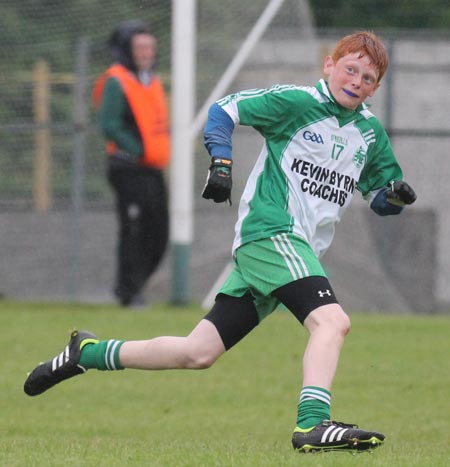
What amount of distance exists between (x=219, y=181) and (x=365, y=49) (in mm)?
983

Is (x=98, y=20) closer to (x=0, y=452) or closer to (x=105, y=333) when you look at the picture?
(x=105, y=333)

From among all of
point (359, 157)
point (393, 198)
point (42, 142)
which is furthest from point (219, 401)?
point (42, 142)

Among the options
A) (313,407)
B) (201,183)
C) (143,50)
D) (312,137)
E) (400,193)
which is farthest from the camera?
(201,183)

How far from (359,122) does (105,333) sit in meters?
A: 5.09

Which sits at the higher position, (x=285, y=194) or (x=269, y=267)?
(x=285, y=194)

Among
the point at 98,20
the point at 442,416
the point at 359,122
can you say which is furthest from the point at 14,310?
the point at 359,122

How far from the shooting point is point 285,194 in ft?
21.3

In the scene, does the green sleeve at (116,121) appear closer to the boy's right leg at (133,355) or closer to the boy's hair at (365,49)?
the boy's right leg at (133,355)

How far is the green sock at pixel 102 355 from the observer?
671cm

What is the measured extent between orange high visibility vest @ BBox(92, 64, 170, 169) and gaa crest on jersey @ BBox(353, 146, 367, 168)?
270 inches

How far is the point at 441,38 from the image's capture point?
1450 cm

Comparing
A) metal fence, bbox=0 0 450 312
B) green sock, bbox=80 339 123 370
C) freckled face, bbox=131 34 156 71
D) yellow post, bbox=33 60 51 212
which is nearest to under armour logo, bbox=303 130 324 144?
green sock, bbox=80 339 123 370

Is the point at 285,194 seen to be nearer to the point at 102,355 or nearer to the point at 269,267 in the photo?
the point at 269,267

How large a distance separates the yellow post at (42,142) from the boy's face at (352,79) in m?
8.39
